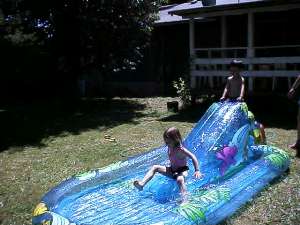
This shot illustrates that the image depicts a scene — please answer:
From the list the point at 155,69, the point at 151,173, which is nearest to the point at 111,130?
the point at 151,173

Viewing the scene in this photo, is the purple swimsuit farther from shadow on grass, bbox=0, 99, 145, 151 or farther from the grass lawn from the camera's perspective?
shadow on grass, bbox=0, 99, 145, 151

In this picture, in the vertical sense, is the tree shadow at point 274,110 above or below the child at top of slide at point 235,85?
below

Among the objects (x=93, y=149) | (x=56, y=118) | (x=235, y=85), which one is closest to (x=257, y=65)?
(x=235, y=85)

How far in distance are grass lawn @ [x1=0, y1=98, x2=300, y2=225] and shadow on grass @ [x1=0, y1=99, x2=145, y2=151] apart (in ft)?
0.08

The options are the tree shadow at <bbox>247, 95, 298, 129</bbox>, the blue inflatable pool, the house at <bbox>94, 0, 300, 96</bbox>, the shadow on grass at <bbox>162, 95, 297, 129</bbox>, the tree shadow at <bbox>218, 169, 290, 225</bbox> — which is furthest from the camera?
the house at <bbox>94, 0, 300, 96</bbox>

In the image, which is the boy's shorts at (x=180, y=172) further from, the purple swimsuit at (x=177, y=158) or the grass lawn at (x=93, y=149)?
the grass lawn at (x=93, y=149)

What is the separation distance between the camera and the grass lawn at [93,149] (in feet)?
20.9

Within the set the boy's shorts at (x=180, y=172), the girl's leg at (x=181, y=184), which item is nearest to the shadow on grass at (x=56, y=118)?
the boy's shorts at (x=180, y=172)

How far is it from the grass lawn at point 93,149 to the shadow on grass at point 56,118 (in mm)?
25

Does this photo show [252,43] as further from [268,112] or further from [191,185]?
[191,185]

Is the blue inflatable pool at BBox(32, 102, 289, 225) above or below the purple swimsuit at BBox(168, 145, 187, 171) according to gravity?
below

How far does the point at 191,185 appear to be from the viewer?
6391 millimetres

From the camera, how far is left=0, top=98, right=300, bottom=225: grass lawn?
6.38 m

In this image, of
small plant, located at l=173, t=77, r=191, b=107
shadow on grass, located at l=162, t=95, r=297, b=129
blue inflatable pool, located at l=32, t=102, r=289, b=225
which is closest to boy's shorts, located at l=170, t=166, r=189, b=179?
blue inflatable pool, located at l=32, t=102, r=289, b=225
